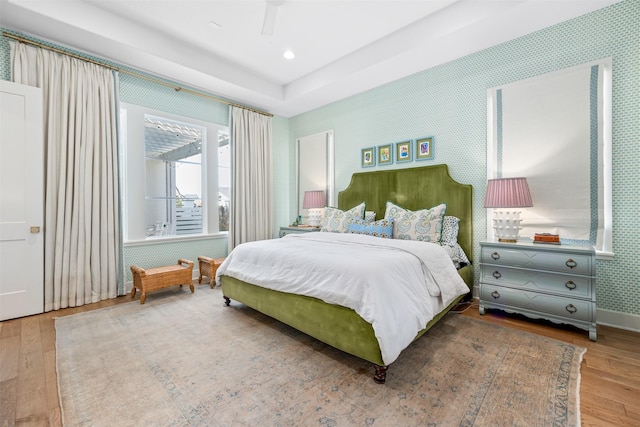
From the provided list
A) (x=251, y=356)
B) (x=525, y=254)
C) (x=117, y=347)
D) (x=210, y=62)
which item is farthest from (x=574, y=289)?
(x=210, y=62)

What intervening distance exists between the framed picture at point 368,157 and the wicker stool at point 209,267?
2619 millimetres

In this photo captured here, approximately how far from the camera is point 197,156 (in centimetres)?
439

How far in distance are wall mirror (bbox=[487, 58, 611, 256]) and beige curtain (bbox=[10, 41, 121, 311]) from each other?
4487 mm

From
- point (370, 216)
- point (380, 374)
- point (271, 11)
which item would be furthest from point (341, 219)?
point (271, 11)

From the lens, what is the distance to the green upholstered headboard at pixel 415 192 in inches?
129

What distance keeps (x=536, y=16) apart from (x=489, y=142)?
1.19m

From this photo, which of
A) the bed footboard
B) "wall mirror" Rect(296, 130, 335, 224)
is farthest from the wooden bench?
"wall mirror" Rect(296, 130, 335, 224)

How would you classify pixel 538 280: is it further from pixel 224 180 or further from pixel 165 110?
pixel 165 110

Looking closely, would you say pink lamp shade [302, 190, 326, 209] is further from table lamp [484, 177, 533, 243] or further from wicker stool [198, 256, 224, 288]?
table lamp [484, 177, 533, 243]

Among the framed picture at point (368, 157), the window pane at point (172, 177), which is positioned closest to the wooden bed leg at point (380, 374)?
the framed picture at point (368, 157)

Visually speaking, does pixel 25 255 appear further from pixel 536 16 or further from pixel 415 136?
pixel 536 16

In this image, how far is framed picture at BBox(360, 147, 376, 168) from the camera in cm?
418

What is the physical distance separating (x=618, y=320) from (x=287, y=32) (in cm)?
437

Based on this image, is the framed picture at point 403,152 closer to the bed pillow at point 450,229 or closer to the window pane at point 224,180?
the bed pillow at point 450,229
